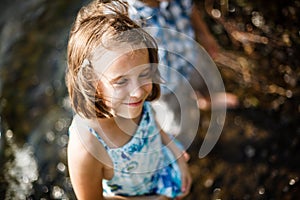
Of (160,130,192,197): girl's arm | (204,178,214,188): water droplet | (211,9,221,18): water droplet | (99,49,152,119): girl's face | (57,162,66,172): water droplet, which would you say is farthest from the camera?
(211,9,221,18): water droplet

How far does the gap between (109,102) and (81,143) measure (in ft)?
0.43

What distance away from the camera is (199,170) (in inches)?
103

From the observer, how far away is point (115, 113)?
1654mm

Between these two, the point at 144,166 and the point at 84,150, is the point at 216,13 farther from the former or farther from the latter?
the point at 84,150

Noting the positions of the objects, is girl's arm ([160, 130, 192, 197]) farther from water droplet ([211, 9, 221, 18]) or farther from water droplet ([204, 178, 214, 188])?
water droplet ([211, 9, 221, 18])

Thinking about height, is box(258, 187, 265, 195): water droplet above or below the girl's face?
below

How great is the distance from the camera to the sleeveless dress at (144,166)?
179 cm

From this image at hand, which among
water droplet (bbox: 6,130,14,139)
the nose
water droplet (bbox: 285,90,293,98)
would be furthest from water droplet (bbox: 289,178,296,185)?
water droplet (bbox: 6,130,14,139)

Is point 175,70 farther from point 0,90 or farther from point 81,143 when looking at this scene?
point 81,143

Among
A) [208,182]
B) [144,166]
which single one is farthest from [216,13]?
[144,166]

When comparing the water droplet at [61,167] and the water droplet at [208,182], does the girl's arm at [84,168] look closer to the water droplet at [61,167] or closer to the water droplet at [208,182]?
the water droplet at [61,167]

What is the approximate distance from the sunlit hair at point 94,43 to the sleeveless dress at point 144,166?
0.09 m

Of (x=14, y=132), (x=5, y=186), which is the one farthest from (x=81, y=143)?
(x=14, y=132)

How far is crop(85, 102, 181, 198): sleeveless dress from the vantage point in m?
1.79
